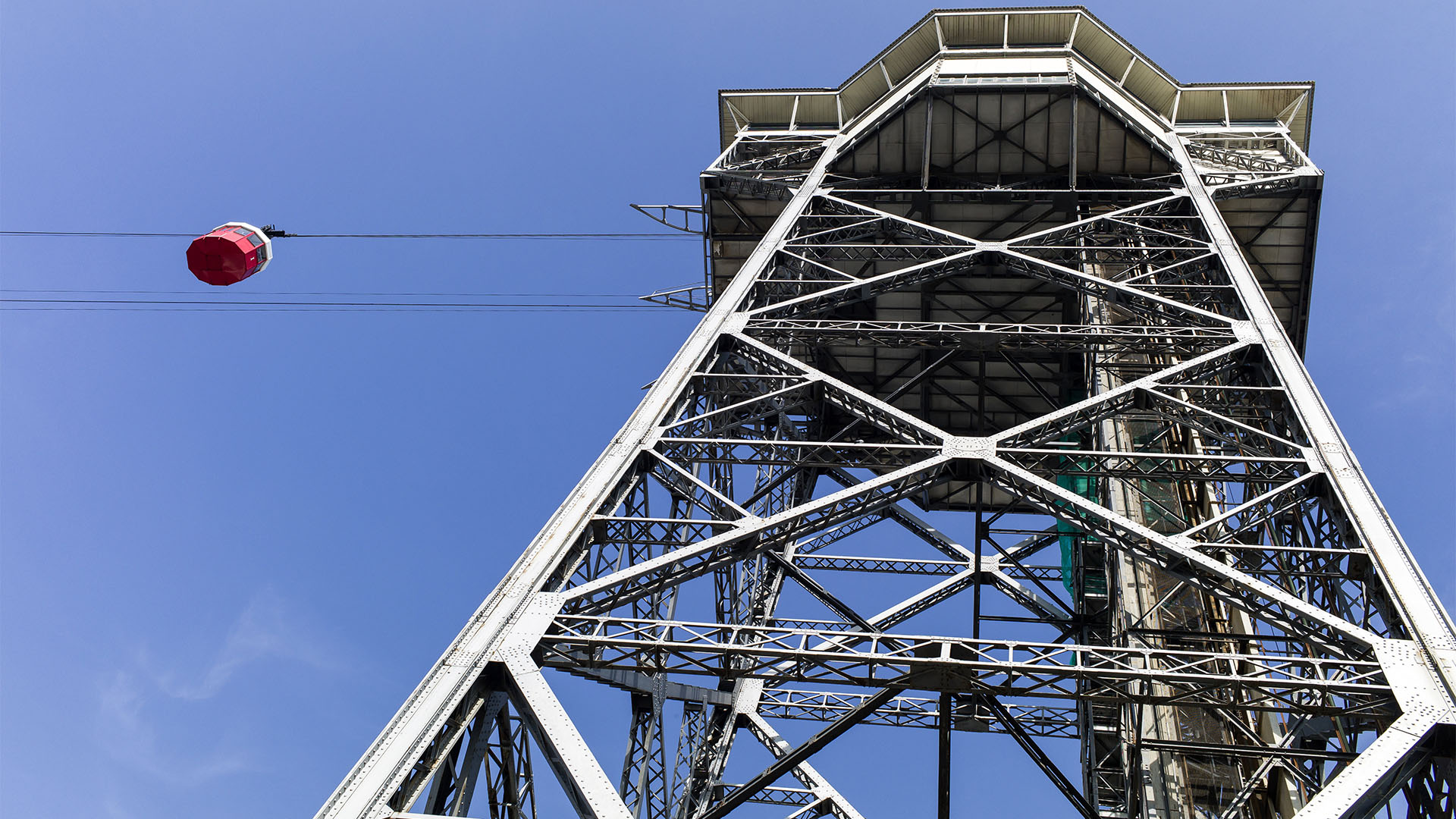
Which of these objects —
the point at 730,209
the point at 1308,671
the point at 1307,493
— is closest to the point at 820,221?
the point at 730,209

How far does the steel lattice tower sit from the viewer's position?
10.0 metres

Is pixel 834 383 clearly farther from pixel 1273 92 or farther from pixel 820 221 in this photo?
pixel 1273 92

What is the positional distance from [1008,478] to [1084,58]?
51.5ft

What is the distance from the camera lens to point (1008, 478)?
1286 cm

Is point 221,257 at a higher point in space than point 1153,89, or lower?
lower

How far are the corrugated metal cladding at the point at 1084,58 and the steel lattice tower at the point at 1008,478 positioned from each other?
2.7 inches

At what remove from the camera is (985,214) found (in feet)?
76.5

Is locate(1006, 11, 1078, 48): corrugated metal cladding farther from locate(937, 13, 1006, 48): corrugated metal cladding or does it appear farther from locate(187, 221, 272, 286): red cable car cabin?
locate(187, 221, 272, 286): red cable car cabin

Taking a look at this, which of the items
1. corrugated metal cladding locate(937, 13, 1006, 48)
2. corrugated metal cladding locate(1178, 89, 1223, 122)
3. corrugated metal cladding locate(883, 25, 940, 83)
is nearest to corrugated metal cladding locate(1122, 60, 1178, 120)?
corrugated metal cladding locate(1178, 89, 1223, 122)

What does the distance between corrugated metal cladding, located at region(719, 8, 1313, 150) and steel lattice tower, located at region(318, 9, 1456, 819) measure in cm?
7

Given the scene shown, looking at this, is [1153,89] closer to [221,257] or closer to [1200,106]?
[1200,106]

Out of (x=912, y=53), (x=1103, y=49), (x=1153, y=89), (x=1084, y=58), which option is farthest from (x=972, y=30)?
(x=1153, y=89)

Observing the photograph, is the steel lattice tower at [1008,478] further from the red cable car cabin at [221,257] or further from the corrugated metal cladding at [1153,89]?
the red cable car cabin at [221,257]

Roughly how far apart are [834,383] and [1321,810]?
7.98m
